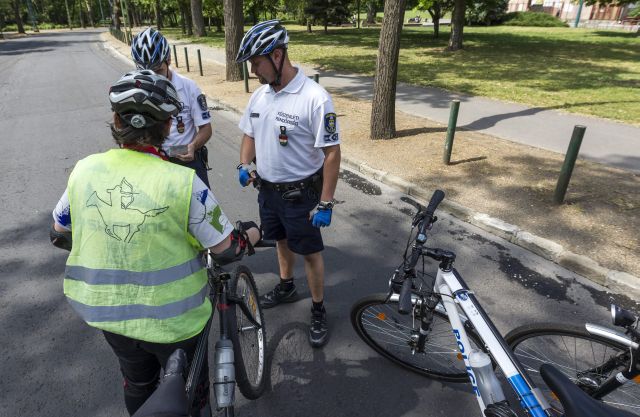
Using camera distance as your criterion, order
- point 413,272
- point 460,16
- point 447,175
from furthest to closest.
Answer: point 460,16
point 447,175
point 413,272

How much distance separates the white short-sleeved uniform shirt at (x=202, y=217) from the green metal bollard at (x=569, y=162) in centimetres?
466

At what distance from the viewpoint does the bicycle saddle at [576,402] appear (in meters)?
1.42

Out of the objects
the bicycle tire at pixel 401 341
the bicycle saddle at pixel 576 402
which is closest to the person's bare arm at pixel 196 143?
the bicycle tire at pixel 401 341

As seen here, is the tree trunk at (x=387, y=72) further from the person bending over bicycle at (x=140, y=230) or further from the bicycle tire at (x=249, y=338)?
the person bending over bicycle at (x=140, y=230)

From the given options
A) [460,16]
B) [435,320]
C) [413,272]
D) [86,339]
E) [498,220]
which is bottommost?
[86,339]

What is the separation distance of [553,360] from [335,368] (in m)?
1.42

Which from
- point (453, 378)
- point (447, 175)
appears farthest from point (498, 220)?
point (453, 378)

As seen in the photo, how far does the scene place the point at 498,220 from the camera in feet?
15.3

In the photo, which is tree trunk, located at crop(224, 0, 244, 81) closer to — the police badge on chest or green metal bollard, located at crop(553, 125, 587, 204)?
green metal bollard, located at crop(553, 125, 587, 204)

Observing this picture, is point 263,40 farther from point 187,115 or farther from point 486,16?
point 486,16

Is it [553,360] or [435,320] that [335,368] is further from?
[553,360]

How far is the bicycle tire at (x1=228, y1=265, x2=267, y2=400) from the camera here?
2.52 meters

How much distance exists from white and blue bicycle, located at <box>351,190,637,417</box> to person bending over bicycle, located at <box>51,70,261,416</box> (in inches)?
41.1

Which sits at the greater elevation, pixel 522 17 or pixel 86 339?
pixel 522 17
